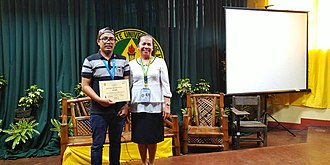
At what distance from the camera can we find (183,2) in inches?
194

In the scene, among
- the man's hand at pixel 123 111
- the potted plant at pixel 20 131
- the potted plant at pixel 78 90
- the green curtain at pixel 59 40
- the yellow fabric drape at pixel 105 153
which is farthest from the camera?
the potted plant at pixel 78 90

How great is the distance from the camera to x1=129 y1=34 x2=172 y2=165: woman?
108 inches

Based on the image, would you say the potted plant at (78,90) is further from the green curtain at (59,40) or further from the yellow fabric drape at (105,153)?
the yellow fabric drape at (105,153)

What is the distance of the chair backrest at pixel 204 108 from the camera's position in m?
4.55

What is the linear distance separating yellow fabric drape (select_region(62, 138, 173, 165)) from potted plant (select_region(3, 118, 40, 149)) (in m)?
0.77

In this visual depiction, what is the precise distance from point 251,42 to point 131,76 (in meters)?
2.56

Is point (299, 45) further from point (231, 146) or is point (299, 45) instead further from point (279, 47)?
point (231, 146)

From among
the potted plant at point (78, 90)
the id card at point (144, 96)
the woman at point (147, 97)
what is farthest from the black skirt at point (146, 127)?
the potted plant at point (78, 90)

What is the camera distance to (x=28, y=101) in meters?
3.99

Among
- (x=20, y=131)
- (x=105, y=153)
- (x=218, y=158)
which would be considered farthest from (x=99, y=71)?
(x=20, y=131)

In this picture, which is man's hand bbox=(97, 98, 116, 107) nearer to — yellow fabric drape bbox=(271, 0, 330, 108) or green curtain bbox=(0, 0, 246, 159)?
green curtain bbox=(0, 0, 246, 159)

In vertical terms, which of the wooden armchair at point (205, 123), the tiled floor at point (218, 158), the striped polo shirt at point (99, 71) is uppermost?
the striped polo shirt at point (99, 71)

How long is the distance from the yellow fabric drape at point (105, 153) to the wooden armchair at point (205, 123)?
0.42 meters

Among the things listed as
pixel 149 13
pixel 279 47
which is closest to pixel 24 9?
pixel 149 13
